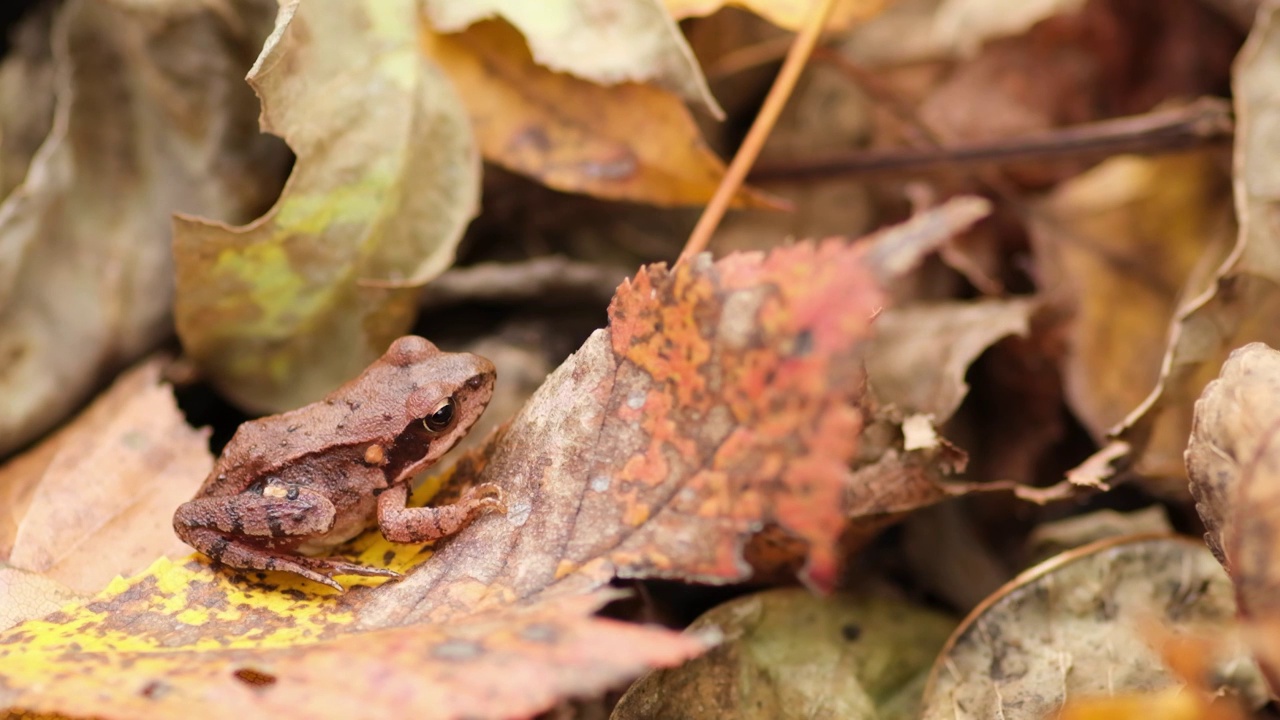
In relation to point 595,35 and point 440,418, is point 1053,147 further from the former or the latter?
point 440,418

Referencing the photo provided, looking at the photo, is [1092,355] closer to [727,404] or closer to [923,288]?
A: [923,288]

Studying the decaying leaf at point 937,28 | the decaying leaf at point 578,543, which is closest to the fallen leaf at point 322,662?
the decaying leaf at point 578,543

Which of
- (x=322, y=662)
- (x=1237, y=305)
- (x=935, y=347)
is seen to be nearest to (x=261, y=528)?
(x=322, y=662)

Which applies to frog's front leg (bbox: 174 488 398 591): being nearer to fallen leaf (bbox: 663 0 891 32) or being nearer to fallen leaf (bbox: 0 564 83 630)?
fallen leaf (bbox: 0 564 83 630)

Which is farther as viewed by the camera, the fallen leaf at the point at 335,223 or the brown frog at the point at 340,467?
the fallen leaf at the point at 335,223

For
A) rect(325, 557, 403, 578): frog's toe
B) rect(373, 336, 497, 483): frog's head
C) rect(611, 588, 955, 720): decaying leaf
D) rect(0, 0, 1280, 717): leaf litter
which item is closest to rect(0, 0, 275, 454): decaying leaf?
rect(0, 0, 1280, 717): leaf litter

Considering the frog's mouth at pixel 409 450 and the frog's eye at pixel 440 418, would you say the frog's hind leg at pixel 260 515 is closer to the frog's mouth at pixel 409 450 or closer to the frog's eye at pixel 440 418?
the frog's mouth at pixel 409 450
